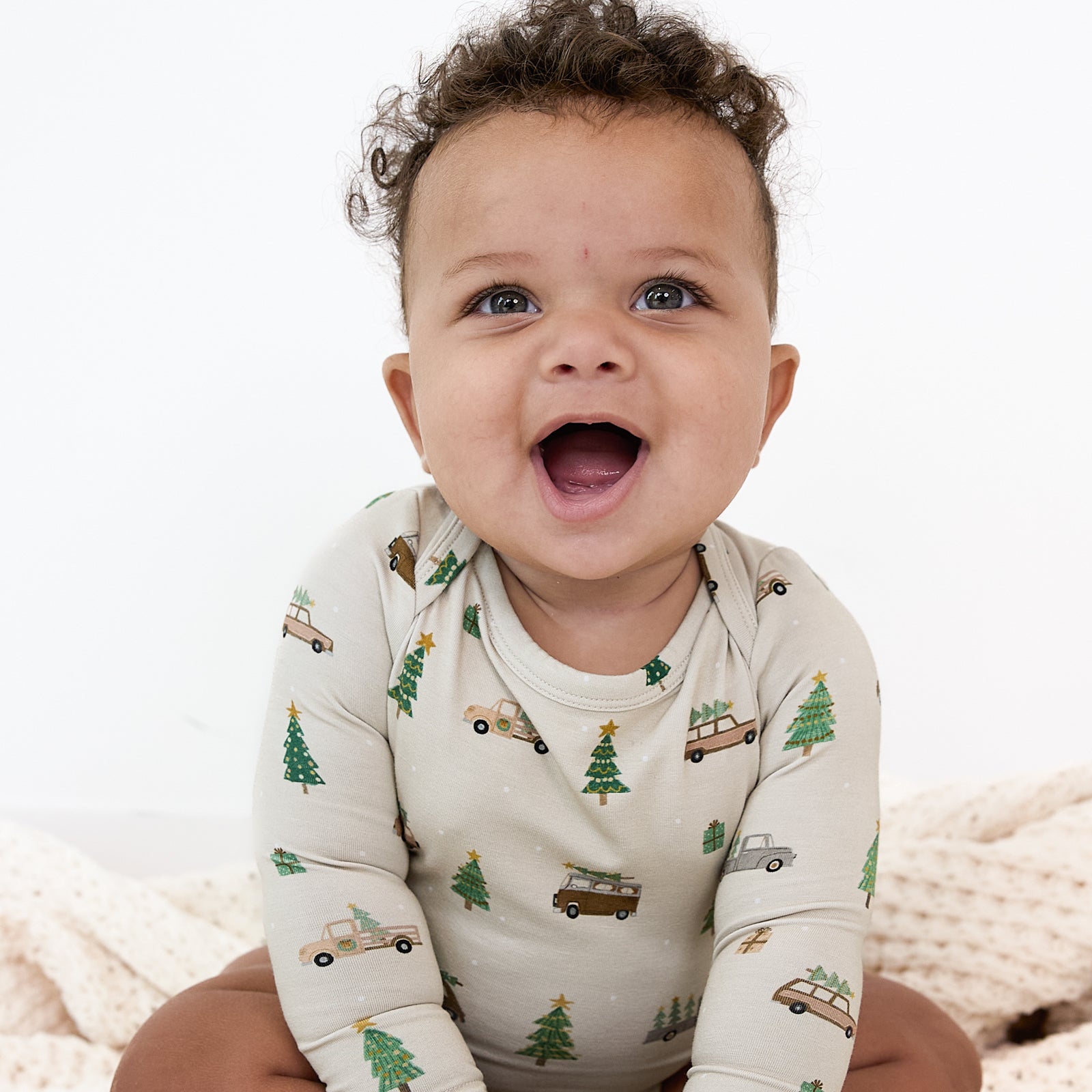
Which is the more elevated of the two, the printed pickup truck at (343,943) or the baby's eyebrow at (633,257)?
Result: the baby's eyebrow at (633,257)

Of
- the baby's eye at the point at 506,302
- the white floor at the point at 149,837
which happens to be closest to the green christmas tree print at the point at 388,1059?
the baby's eye at the point at 506,302

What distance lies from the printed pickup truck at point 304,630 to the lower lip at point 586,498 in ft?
0.68

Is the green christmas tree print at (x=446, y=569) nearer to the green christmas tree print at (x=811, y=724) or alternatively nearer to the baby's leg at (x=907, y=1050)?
the green christmas tree print at (x=811, y=724)

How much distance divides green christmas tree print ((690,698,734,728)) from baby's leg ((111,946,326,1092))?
13.6 inches

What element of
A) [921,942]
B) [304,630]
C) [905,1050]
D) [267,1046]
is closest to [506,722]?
[304,630]

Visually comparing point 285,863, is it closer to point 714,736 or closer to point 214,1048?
point 214,1048

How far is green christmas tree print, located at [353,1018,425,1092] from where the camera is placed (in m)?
0.88

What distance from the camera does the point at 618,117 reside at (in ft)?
2.97

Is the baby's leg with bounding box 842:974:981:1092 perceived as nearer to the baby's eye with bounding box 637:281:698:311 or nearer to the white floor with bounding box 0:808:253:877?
the baby's eye with bounding box 637:281:698:311

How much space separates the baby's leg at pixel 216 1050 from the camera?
90 cm

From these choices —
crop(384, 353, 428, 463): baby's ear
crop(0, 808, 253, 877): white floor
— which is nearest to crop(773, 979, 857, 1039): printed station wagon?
crop(384, 353, 428, 463): baby's ear

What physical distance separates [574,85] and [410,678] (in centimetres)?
41

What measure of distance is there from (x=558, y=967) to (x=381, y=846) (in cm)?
15

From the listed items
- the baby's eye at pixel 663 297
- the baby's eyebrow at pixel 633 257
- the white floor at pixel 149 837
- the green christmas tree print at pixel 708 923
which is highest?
the baby's eyebrow at pixel 633 257
